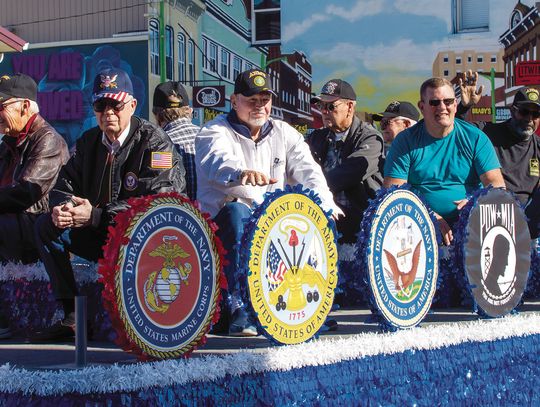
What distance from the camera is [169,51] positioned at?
3191 centimetres

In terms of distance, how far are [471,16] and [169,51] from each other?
10192 millimetres

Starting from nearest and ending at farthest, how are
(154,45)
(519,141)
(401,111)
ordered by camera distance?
(519,141)
(401,111)
(154,45)

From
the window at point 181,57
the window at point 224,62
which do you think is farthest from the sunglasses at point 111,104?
the window at point 224,62

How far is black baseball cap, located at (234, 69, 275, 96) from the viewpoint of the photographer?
4764 millimetres

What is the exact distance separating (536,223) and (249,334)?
253cm

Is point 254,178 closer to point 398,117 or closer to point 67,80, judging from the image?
point 398,117

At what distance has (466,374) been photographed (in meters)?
4.21

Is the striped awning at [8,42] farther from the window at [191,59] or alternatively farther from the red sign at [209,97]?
the window at [191,59]

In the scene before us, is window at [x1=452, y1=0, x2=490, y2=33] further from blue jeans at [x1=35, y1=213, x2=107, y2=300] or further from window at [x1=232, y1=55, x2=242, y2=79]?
blue jeans at [x1=35, y1=213, x2=107, y2=300]

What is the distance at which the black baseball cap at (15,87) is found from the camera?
5.07m

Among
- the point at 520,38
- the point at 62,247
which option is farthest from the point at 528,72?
the point at 62,247

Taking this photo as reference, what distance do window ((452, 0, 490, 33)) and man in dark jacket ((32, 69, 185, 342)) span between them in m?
26.5

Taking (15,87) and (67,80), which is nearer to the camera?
(15,87)

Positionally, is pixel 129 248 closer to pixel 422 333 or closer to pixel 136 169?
pixel 136 169
